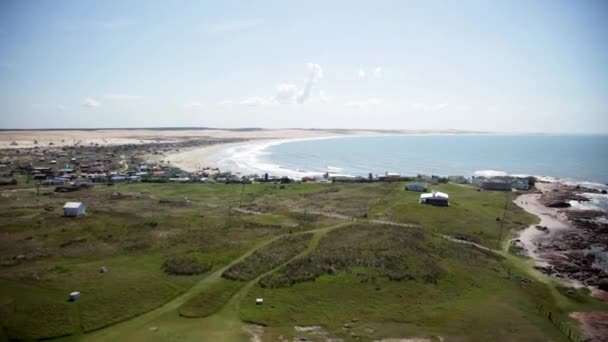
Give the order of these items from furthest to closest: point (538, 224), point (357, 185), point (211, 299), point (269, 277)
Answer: point (357, 185), point (538, 224), point (269, 277), point (211, 299)

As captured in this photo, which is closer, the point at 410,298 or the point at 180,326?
the point at 180,326

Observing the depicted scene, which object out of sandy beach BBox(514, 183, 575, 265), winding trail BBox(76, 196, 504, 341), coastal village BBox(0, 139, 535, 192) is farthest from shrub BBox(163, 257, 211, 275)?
coastal village BBox(0, 139, 535, 192)

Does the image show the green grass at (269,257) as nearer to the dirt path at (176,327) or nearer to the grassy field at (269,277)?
the grassy field at (269,277)

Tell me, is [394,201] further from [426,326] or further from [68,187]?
[68,187]

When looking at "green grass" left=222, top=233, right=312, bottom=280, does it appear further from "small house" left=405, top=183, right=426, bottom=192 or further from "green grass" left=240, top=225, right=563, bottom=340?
"small house" left=405, top=183, right=426, bottom=192

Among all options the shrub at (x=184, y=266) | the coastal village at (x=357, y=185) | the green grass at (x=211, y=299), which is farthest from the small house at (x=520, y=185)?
the shrub at (x=184, y=266)

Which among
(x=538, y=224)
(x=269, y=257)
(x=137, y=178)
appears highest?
(x=137, y=178)

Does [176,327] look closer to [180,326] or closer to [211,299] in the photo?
[180,326]

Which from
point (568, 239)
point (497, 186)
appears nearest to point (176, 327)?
point (568, 239)

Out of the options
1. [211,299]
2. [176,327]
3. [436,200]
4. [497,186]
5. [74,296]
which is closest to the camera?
[176,327]

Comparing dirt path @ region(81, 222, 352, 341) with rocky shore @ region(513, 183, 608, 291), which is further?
rocky shore @ region(513, 183, 608, 291)
